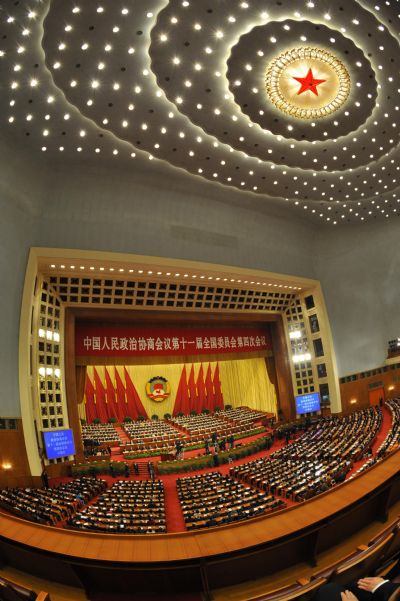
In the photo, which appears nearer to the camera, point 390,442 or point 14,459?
point 390,442

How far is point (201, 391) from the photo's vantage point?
Result: 2898 cm

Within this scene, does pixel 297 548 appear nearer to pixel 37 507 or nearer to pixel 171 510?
pixel 171 510

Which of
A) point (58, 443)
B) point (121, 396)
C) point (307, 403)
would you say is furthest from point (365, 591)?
point (121, 396)

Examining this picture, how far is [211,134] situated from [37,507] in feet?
45.4

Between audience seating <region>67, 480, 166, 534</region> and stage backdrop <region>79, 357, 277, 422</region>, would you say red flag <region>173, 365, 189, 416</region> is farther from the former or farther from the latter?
audience seating <region>67, 480, 166, 534</region>

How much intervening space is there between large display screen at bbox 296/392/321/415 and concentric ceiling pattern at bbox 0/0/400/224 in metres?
14.5

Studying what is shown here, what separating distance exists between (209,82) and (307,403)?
1953 cm

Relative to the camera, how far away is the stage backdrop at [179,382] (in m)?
25.6

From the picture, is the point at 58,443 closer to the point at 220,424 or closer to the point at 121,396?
the point at 220,424

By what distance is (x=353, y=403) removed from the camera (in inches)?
885


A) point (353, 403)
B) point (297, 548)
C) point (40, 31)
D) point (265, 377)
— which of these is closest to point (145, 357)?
point (265, 377)

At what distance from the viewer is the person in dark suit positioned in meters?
1.83

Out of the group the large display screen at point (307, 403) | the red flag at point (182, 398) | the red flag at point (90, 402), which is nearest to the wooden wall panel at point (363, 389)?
the large display screen at point (307, 403)

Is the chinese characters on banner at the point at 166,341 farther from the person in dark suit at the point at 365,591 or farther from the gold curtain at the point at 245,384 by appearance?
the person in dark suit at the point at 365,591
